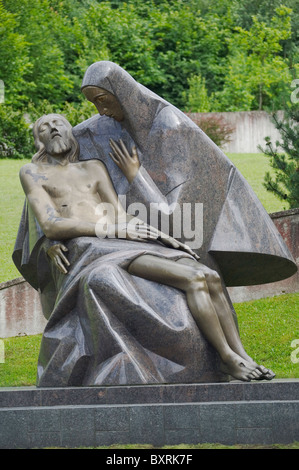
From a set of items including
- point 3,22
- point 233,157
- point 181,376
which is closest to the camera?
point 181,376

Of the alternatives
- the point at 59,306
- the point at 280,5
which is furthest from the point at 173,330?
the point at 280,5

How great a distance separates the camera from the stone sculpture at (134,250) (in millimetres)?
7840

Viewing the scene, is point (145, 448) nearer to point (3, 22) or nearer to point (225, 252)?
point (225, 252)

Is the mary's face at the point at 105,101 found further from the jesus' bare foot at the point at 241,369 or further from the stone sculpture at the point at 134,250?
the jesus' bare foot at the point at 241,369

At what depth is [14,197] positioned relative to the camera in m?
22.3

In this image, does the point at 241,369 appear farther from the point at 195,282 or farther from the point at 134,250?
the point at 134,250

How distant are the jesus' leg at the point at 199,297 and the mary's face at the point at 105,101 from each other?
1523 mm

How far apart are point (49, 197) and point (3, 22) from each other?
20.5m

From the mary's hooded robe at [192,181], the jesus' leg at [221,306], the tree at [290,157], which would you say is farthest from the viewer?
the tree at [290,157]

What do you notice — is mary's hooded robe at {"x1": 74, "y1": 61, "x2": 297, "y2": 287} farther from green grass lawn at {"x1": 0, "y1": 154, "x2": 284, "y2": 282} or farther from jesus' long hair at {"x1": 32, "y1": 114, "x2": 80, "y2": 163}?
green grass lawn at {"x1": 0, "y1": 154, "x2": 284, "y2": 282}

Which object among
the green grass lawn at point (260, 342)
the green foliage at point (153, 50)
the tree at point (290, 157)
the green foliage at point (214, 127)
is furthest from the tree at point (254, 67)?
the green grass lawn at point (260, 342)

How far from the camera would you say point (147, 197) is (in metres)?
8.57

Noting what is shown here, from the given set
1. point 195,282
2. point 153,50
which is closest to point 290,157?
point 195,282

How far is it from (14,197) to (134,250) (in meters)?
14.5
